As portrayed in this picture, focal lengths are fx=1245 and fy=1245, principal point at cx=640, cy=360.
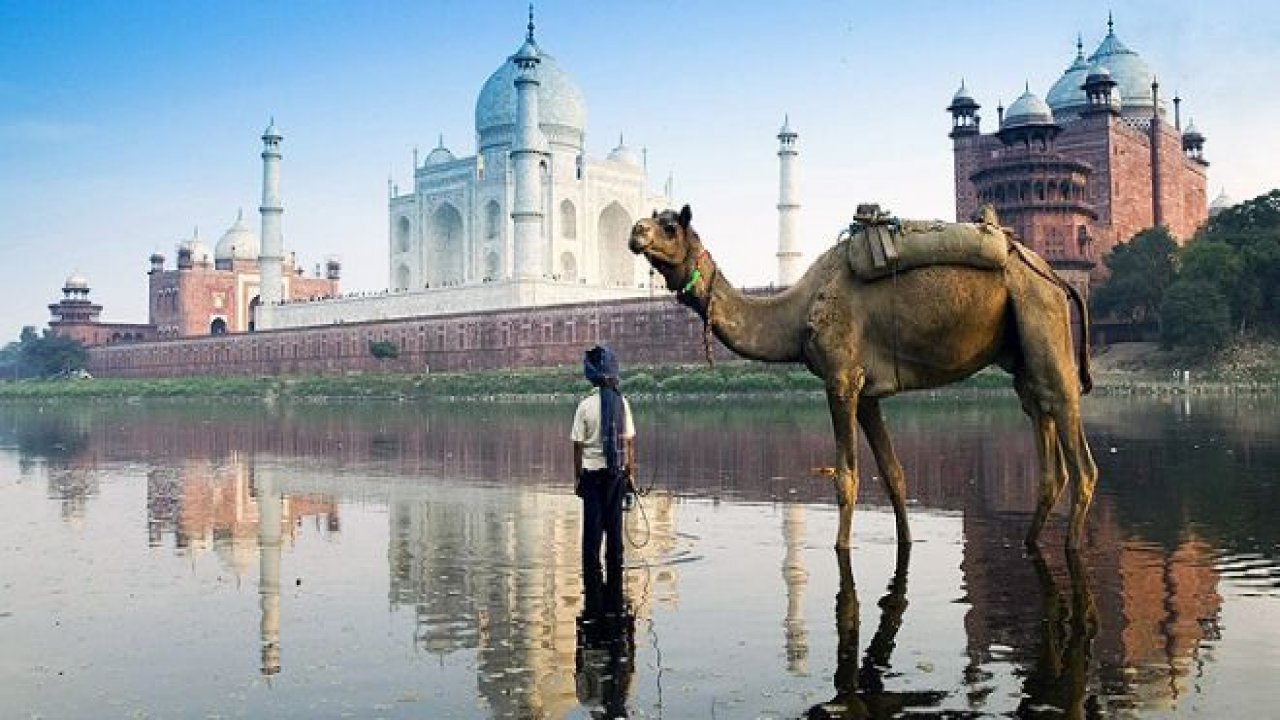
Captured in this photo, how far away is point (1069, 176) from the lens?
59250 millimetres

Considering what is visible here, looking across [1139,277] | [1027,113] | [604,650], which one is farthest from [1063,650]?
[1027,113]

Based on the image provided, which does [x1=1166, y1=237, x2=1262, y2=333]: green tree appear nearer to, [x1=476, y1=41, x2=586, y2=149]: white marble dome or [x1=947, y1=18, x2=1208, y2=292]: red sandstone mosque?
[x1=947, y1=18, x2=1208, y2=292]: red sandstone mosque

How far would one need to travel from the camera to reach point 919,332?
8.21 meters

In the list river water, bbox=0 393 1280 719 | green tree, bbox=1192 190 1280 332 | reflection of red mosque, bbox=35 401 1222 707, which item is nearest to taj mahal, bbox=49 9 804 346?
green tree, bbox=1192 190 1280 332

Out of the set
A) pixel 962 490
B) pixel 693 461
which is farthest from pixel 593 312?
pixel 962 490

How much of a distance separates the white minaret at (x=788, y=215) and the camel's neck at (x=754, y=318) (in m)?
67.8

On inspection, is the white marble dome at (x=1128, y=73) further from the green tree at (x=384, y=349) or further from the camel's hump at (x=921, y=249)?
the camel's hump at (x=921, y=249)

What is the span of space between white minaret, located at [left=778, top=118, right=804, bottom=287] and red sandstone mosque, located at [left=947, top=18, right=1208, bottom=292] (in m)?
11.9

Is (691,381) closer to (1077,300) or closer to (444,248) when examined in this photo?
(1077,300)

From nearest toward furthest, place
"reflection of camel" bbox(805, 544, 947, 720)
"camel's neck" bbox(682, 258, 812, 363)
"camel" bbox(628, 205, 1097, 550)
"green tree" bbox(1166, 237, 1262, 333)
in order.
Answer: "reflection of camel" bbox(805, 544, 947, 720)
"camel" bbox(628, 205, 1097, 550)
"camel's neck" bbox(682, 258, 812, 363)
"green tree" bbox(1166, 237, 1262, 333)

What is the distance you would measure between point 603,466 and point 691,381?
40484 millimetres

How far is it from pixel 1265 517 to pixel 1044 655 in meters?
5.36

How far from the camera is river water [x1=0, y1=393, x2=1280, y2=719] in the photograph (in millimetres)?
5023

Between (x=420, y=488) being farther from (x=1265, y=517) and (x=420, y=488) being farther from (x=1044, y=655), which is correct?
(x=1044, y=655)
